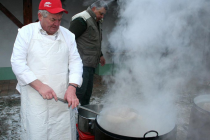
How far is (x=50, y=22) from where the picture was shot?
1.94 m

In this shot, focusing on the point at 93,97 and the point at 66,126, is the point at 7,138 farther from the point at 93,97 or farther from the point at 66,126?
the point at 93,97

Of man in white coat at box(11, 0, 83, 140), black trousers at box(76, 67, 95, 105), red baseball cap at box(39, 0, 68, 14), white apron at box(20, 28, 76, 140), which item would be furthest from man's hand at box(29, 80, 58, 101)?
black trousers at box(76, 67, 95, 105)

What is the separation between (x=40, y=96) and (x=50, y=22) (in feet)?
2.54

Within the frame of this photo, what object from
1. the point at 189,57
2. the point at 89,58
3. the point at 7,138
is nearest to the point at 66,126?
the point at 89,58

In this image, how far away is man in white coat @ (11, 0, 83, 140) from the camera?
1.93m

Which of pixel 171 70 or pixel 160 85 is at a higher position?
pixel 171 70

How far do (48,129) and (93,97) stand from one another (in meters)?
3.31

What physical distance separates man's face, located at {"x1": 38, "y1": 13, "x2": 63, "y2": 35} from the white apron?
0.09 m

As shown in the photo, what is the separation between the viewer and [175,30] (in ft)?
11.3

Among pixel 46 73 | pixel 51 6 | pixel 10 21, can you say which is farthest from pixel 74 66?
pixel 10 21

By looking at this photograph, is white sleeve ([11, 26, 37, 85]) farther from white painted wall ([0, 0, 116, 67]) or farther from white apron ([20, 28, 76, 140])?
white painted wall ([0, 0, 116, 67])

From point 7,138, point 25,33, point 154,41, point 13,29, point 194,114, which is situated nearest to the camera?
point 25,33

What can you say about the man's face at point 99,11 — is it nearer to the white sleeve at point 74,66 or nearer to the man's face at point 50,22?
the white sleeve at point 74,66

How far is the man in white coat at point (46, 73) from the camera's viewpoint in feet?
6.32
